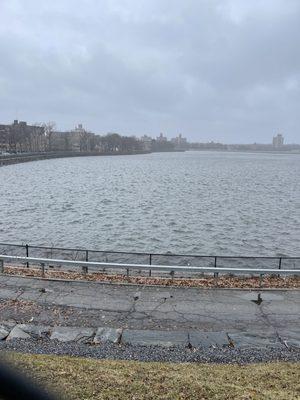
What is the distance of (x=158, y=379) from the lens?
242 inches

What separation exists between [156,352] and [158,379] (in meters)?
1.66

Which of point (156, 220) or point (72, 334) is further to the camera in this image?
point (156, 220)

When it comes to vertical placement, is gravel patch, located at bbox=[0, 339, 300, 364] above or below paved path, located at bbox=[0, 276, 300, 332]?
above

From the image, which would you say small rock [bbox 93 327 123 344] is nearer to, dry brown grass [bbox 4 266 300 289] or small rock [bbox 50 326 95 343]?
small rock [bbox 50 326 95 343]

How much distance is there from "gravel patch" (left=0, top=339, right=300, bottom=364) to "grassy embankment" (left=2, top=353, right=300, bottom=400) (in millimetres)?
431

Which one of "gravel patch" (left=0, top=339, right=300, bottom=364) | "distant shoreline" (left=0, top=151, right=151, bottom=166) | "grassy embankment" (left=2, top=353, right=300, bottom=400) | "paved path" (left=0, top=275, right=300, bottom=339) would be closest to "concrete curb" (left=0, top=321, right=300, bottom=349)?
"gravel patch" (left=0, top=339, right=300, bottom=364)

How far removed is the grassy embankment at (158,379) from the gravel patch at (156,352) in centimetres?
43

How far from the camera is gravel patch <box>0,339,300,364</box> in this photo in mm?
7586

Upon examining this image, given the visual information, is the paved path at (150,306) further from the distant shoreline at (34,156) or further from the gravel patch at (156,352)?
the distant shoreline at (34,156)

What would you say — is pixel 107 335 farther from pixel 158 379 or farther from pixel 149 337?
pixel 158 379

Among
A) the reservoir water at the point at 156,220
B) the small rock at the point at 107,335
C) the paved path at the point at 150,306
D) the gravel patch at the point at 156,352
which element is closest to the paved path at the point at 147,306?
Answer: the paved path at the point at 150,306

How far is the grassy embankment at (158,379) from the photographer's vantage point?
18.3 ft

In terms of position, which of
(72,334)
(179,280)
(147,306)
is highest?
(72,334)

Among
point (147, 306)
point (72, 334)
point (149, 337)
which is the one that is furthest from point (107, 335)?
point (147, 306)
